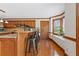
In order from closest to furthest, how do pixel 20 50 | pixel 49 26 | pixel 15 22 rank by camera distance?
pixel 20 50, pixel 49 26, pixel 15 22

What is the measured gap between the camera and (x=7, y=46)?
142 inches

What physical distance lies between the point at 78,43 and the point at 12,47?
1.68 meters

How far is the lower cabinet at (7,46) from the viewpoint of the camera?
3.53m

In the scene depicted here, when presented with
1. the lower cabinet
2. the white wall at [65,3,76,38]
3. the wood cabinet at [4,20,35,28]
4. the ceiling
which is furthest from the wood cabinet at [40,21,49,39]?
the lower cabinet

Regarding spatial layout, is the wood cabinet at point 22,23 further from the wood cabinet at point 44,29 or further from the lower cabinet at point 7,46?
the lower cabinet at point 7,46

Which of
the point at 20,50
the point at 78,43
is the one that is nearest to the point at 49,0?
the point at 78,43

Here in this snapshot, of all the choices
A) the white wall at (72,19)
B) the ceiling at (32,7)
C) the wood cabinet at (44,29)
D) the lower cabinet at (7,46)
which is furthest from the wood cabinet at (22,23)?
the lower cabinet at (7,46)

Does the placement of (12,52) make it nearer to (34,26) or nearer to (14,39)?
(14,39)

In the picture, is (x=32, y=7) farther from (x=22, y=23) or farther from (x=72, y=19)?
(x=22, y=23)

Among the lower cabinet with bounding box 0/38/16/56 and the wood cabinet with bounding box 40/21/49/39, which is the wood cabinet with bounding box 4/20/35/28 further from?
the lower cabinet with bounding box 0/38/16/56

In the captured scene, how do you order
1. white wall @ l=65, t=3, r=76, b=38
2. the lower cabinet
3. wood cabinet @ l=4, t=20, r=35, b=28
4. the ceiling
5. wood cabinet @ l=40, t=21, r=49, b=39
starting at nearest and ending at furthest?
the lower cabinet → white wall @ l=65, t=3, r=76, b=38 → the ceiling → wood cabinet @ l=40, t=21, r=49, b=39 → wood cabinet @ l=4, t=20, r=35, b=28

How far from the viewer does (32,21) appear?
14.0 meters

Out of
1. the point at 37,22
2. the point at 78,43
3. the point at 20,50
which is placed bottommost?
the point at 20,50

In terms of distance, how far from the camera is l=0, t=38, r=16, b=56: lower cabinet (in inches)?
139
